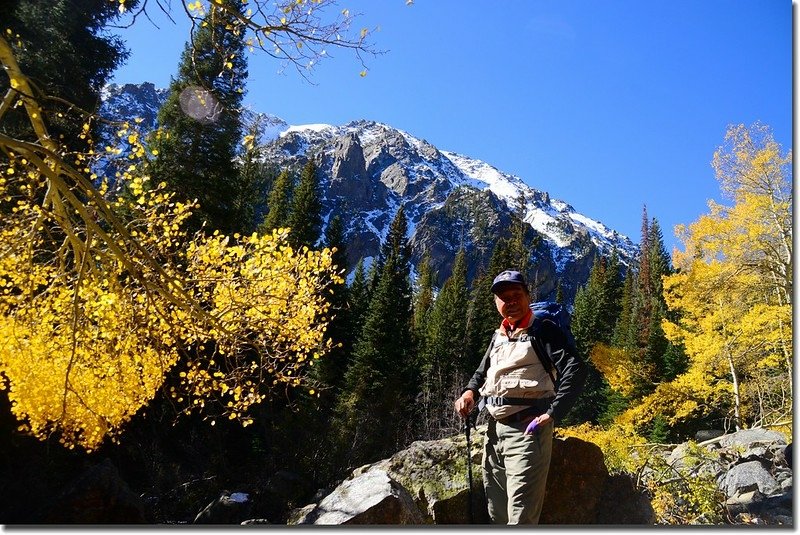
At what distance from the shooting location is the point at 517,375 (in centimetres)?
229

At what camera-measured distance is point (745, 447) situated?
653 centimetres

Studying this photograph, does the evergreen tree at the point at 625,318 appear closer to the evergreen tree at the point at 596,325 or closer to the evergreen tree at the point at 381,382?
the evergreen tree at the point at 596,325

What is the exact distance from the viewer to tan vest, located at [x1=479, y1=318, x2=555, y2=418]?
225 cm

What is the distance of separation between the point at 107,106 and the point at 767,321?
30.0 feet

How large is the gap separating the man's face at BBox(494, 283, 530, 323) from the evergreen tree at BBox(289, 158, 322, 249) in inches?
507

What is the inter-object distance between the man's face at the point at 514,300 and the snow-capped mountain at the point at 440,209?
32.0m

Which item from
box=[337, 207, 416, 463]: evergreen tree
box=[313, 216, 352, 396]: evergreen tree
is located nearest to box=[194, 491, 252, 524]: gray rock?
box=[337, 207, 416, 463]: evergreen tree

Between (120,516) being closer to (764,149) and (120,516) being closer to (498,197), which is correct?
(764,149)

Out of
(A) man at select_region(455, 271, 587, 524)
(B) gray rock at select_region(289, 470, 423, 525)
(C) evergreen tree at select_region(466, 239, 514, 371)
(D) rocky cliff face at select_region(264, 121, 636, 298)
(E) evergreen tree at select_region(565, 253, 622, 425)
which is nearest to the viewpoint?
(A) man at select_region(455, 271, 587, 524)

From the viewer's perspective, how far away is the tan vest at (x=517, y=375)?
225 centimetres

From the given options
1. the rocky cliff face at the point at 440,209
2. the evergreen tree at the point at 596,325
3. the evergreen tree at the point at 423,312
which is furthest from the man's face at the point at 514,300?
the rocky cliff face at the point at 440,209

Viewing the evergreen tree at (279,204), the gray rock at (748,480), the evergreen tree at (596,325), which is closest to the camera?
the gray rock at (748,480)

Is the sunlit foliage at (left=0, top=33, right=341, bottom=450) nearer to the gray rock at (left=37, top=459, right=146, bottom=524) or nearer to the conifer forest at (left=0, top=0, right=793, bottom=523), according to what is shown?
the conifer forest at (left=0, top=0, right=793, bottom=523)

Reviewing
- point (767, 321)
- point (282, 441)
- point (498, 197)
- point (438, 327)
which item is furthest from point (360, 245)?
point (767, 321)
